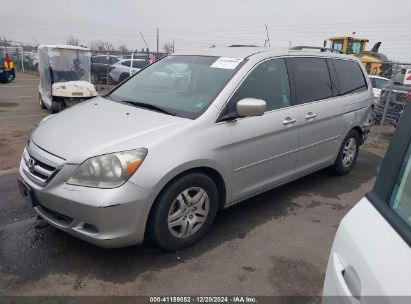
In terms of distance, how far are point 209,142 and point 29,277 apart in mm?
1763

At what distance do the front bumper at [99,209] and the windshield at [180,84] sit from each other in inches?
36.5

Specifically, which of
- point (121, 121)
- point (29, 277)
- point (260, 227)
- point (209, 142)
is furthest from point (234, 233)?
point (29, 277)

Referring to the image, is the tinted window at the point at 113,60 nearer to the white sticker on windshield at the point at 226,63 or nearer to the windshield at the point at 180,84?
the windshield at the point at 180,84

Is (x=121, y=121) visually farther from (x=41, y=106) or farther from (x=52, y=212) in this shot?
(x=41, y=106)

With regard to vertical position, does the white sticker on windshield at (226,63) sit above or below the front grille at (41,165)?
above

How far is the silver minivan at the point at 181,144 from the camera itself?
2602mm

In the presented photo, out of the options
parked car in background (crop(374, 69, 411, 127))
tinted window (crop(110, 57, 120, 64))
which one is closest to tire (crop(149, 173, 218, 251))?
parked car in background (crop(374, 69, 411, 127))

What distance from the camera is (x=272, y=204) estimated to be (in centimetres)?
409

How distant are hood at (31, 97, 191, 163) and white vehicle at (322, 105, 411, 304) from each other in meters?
1.69

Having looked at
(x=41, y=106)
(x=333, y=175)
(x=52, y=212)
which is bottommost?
(x=41, y=106)

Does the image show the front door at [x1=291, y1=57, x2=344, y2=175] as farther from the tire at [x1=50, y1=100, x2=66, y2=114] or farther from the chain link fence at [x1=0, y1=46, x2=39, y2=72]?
the chain link fence at [x1=0, y1=46, x2=39, y2=72]

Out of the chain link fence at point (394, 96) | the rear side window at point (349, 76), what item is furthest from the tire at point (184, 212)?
the chain link fence at point (394, 96)

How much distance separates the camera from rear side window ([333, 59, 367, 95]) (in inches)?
186

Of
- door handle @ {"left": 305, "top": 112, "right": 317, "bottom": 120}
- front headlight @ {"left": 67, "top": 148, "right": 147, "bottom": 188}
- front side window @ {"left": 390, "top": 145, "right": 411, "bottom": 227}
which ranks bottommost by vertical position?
front headlight @ {"left": 67, "top": 148, "right": 147, "bottom": 188}
